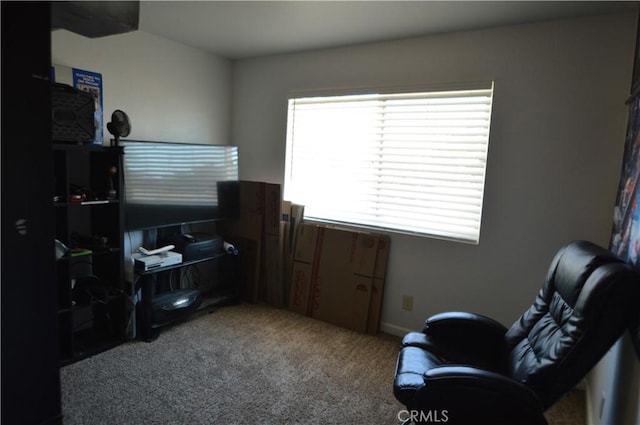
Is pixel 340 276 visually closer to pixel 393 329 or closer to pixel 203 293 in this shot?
pixel 393 329

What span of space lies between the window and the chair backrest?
1060mm

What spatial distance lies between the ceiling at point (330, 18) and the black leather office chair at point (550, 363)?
1.49 m

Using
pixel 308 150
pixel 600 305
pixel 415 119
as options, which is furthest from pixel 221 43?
pixel 600 305

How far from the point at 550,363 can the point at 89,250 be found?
9.04ft

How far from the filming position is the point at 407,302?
310 centimetres

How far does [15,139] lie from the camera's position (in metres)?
1.00

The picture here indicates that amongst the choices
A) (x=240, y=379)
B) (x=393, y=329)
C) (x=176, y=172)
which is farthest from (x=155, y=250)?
(x=393, y=329)

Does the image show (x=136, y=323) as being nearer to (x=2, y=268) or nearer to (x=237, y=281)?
(x=237, y=281)

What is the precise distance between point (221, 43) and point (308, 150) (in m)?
1.20

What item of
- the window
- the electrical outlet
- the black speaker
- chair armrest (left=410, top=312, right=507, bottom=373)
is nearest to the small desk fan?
the black speaker

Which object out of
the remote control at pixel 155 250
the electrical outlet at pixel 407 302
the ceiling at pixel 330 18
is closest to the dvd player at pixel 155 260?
the remote control at pixel 155 250

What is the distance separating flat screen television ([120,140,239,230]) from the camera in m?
2.83

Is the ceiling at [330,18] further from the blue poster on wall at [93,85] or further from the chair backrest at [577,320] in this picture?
the chair backrest at [577,320]

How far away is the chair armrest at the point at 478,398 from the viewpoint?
1457mm
